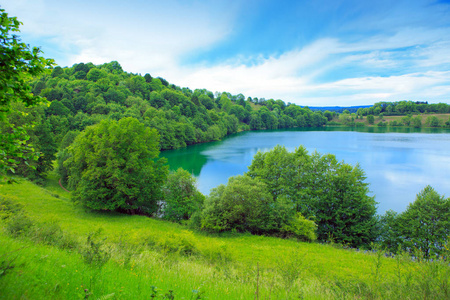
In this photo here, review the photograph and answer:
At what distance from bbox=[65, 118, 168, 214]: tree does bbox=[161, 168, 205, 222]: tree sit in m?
1.52

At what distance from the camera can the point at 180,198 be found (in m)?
19.1

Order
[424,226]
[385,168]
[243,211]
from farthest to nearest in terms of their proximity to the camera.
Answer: [385,168] < [243,211] < [424,226]

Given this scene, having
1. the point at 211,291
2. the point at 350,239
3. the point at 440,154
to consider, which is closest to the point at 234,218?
the point at 350,239

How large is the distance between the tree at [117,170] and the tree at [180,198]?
1.52m

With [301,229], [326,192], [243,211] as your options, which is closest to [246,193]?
[243,211]

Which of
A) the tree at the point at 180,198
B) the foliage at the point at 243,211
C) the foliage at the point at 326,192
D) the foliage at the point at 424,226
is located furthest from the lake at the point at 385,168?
the foliage at the point at 243,211

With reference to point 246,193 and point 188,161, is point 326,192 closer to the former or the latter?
point 246,193

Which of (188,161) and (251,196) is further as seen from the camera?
(188,161)

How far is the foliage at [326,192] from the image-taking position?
57.0 feet

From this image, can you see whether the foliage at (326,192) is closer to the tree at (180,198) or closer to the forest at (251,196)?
the forest at (251,196)

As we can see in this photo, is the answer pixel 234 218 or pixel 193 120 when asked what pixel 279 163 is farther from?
pixel 193 120

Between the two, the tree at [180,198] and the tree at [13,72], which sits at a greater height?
the tree at [13,72]

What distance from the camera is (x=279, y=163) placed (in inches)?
829

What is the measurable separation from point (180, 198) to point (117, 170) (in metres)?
5.20
